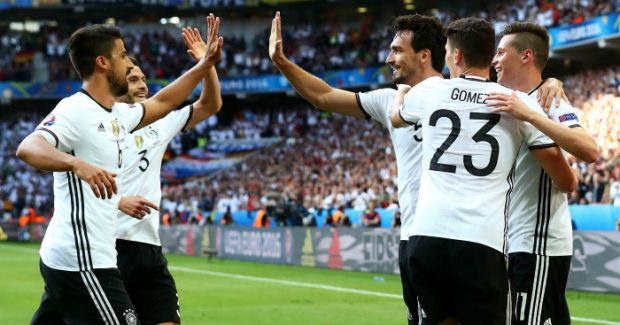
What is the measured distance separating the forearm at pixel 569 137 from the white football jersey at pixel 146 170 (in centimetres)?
344

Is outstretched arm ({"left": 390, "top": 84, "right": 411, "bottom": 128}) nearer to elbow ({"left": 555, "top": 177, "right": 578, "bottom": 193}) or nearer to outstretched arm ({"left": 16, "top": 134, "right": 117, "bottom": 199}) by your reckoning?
elbow ({"left": 555, "top": 177, "right": 578, "bottom": 193})

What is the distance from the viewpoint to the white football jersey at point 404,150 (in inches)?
254

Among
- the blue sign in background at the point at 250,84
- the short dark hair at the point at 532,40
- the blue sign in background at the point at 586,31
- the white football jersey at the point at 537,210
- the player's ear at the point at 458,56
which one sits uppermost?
the blue sign in background at the point at 586,31

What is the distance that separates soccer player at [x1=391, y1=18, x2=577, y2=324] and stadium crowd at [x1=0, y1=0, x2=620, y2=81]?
3669 cm

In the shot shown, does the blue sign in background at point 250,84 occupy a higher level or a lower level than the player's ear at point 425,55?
higher

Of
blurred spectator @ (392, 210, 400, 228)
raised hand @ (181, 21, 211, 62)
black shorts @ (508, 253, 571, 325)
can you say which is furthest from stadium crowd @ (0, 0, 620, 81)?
black shorts @ (508, 253, 571, 325)

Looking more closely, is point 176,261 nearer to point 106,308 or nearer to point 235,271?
point 235,271

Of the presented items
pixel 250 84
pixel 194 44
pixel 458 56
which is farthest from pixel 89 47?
pixel 250 84

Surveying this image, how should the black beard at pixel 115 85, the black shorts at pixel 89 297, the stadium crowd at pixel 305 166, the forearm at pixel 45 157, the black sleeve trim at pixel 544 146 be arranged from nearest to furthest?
the forearm at pixel 45 157, the black sleeve trim at pixel 544 146, the black shorts at pixel 89 297, the black beard at pixel 115 85, the stadium crowd at pixel 305 166

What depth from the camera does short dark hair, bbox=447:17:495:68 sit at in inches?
211

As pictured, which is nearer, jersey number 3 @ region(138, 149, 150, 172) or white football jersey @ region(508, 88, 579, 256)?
white football jersey @ region(508, 88, 579, 256)

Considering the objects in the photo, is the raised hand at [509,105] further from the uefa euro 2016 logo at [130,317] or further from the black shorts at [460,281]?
the uefa euro 2016 logo at [130,317]

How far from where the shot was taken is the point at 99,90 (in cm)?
616

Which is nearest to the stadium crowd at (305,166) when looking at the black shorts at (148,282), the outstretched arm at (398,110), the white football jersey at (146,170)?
the white football jersey at (146,170)
